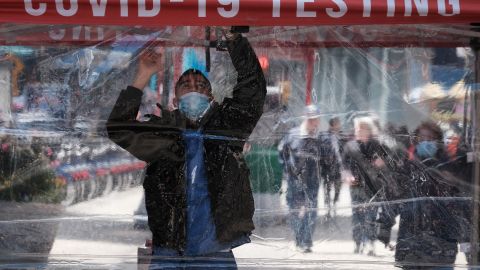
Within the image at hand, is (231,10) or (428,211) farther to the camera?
(428,211)

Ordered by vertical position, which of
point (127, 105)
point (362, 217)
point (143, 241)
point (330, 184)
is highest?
point (127, 105)

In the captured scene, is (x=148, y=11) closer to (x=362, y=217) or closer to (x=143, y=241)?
(x=143, y=241)

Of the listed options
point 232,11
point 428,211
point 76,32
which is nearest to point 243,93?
point 232,11

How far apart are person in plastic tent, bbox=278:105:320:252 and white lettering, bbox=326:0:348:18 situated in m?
0.55

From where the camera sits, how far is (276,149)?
2.77m

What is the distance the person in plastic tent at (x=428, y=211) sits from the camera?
9.16 ft

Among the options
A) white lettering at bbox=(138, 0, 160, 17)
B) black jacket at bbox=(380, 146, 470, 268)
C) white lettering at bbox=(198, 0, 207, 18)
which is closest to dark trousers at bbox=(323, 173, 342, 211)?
black jacket at bbox=(380, 146, 470, 268)

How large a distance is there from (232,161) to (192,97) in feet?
1.11

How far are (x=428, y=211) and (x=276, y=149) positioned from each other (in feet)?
2.54

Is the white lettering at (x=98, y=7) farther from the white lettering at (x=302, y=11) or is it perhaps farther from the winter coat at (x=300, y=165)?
the winter coat at (x=300, y=165)

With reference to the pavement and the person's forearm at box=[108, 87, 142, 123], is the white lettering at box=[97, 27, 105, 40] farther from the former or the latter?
the pavement

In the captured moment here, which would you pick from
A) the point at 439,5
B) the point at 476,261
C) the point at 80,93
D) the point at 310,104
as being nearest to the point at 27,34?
the point at 80,93

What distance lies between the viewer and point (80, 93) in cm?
268

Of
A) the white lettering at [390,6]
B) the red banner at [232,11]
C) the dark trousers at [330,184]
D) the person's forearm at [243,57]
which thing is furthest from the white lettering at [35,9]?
the dark trousers at [330,184]
